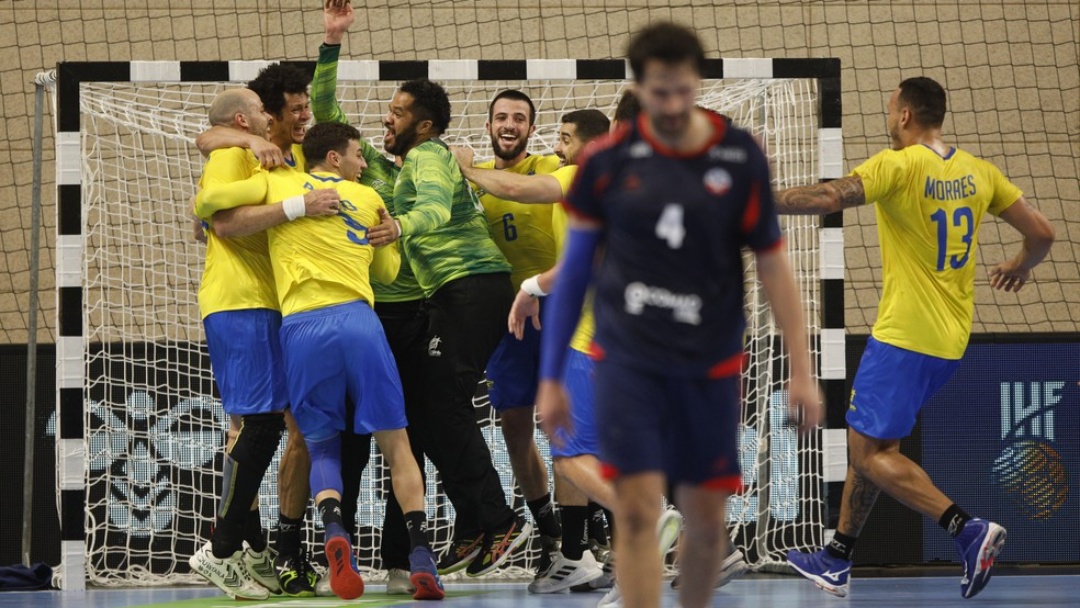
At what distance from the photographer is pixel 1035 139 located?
11602mm

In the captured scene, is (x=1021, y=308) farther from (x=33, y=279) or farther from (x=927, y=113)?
(x=33, y=279)

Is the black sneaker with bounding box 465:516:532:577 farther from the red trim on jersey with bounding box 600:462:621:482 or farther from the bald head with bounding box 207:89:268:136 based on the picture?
the red trim on jersey with bounding box 600:462:621:482

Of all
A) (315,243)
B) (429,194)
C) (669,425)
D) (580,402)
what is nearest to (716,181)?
(669,425)

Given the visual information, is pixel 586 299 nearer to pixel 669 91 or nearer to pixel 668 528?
pixel 668 528

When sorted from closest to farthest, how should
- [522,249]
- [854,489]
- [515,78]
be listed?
1. [854,489]
2. [522,249]
3. [515,78]

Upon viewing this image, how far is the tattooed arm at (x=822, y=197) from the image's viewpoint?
5570 mm

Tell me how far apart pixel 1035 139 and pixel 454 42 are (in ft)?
17.3

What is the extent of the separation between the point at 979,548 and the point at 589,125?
2520mm

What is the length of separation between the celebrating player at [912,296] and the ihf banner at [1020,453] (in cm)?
230

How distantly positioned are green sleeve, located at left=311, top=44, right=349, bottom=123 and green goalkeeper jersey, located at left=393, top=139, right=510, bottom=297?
48 cm

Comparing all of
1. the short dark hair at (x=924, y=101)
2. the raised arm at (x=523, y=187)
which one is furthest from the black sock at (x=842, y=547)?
the raised arm at (x=523, y=187)

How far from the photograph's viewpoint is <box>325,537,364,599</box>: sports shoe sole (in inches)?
207

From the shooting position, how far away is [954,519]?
5.75m

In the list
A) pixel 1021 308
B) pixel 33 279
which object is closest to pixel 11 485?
pixel 33 279
